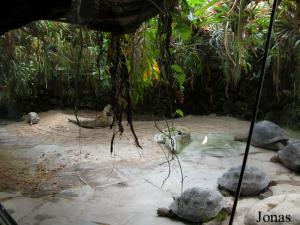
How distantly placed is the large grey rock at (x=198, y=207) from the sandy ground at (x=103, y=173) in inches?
6.1

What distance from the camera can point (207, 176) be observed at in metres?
5.07

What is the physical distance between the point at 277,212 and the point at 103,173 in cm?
267

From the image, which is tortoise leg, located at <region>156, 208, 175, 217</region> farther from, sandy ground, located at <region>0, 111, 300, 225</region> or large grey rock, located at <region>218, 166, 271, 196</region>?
large grey rock, located at <region>218, 166, 271, 196</region>

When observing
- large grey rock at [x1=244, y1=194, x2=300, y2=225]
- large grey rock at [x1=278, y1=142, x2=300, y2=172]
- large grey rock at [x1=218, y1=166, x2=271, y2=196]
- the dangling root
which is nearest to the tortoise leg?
large grey rock at [x1=244, y1=194, x2=300, y2=225]

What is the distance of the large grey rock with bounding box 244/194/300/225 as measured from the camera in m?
3.14

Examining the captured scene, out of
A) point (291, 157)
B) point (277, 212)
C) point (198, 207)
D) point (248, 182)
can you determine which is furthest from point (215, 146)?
point (277, 212)

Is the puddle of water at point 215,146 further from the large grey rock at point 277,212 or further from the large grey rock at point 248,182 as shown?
the large grey rock at point 277,212

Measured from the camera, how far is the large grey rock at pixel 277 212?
3.14 m

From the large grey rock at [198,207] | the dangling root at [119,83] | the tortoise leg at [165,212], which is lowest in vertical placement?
the tortoise leg at [165,212]

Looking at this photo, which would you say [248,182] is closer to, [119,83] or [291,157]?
[291,157]

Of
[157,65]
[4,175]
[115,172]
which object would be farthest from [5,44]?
[157,65]

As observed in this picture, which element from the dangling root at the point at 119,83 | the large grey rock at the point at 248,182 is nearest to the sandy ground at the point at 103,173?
the large grey rock at the point at 248,182

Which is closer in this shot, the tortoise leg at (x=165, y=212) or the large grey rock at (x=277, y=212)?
the large grey rock at (x=277, y=212)

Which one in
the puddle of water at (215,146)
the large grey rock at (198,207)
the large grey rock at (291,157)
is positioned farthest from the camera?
the puddle of water at (215,146)
